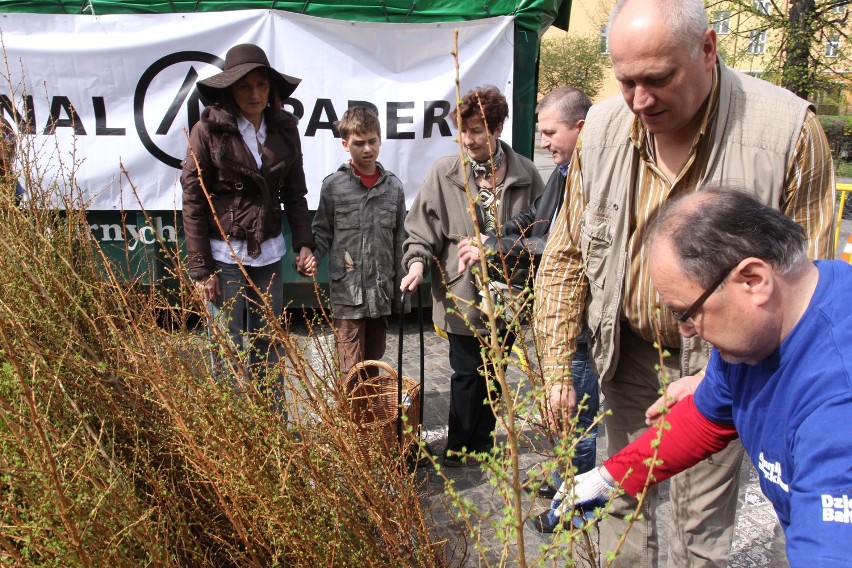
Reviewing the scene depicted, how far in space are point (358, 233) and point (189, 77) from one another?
95.0 inches

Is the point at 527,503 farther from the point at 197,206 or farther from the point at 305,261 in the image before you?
the point at 197,206

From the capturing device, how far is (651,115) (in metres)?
1.94

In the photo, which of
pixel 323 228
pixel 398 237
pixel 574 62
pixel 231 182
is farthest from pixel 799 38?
pixel 574 62

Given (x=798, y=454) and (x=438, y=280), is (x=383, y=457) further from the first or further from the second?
(x=438, y=280)

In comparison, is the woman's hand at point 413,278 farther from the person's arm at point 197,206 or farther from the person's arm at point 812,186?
the person's arm at point 812,186

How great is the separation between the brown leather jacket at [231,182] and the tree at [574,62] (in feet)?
95.4

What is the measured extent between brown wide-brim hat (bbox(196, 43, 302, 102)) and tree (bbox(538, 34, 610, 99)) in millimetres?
28966

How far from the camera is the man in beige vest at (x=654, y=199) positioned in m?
Answer: 1.89

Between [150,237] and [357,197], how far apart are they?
8.27ft

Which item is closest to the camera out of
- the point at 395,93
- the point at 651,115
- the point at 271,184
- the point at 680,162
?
the point at 651,115

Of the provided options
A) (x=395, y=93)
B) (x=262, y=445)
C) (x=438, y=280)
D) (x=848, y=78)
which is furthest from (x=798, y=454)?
(x=848, y=78)

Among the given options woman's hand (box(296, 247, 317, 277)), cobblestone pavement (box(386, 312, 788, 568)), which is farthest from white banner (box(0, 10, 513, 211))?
cobblestone pavement (box(386, 312, 788, 568))

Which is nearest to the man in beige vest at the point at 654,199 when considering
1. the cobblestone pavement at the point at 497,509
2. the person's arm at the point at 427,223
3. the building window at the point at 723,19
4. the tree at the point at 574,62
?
the cobblestone pavement at the point at 497,509

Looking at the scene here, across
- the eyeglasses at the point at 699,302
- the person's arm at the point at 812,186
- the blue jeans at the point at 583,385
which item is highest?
the person's arm at the point at 812,186
